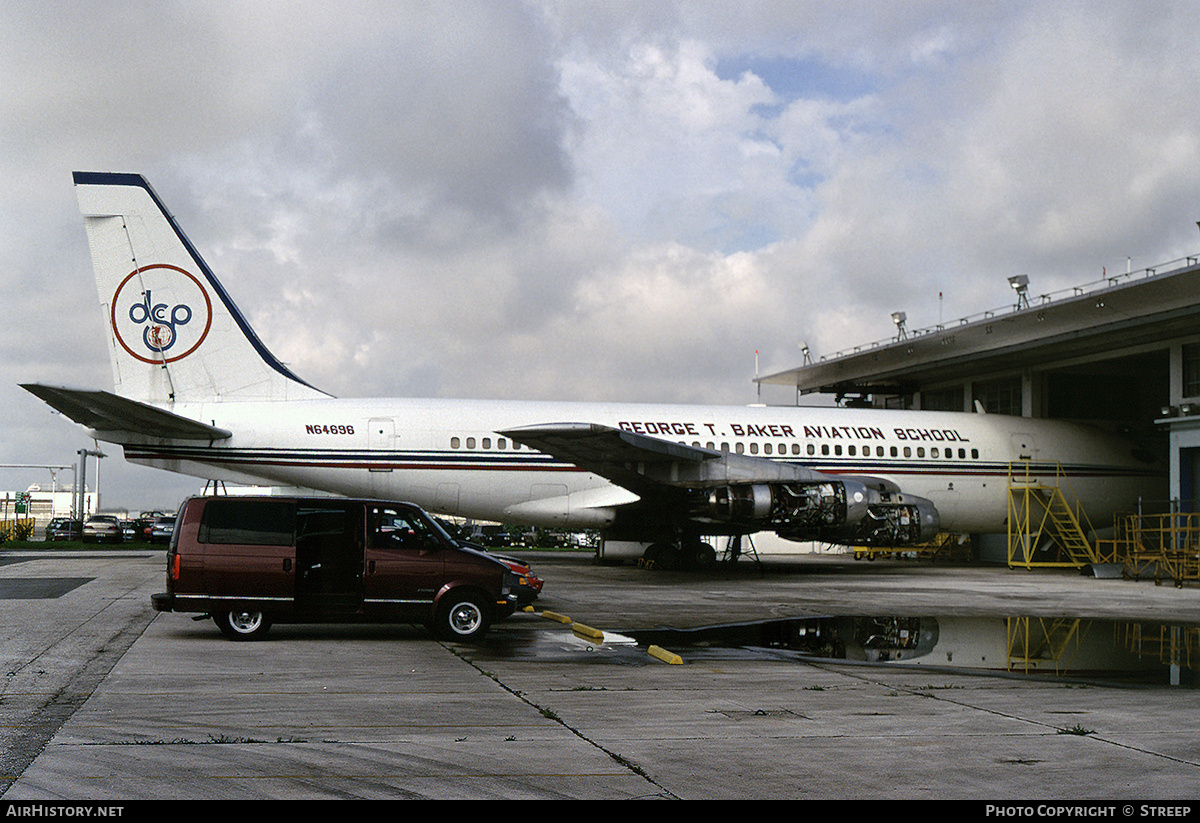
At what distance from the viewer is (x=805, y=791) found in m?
5.32

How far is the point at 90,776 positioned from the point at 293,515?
608cm

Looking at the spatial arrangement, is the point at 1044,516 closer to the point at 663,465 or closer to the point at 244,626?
the point at 663,465

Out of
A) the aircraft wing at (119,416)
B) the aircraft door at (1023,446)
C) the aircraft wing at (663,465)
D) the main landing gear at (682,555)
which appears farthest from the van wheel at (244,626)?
the aircraft door at (1023,446)

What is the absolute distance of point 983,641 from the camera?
12219 millimetres

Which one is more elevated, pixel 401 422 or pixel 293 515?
pixel 401 422

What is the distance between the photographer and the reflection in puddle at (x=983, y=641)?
34.0 ft

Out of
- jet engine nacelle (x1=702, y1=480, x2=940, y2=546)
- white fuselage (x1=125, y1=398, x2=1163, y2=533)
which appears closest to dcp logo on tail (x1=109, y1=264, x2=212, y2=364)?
white fuselage (x1=125, y1=398, x2=1163, y2=533)

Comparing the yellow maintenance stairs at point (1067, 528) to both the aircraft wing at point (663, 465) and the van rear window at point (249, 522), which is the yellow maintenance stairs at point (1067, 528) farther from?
the van rear window at point (249, 522)

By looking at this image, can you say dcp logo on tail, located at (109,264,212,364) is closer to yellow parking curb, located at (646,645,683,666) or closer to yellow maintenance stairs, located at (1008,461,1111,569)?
yellow parking curb, located at (646,645,683,666)

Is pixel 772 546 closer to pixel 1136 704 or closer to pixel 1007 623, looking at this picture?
pixel 1007 623

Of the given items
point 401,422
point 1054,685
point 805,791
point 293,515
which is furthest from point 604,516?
point 805,791

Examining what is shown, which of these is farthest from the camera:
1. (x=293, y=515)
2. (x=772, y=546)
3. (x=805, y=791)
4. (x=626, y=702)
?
(x=772, y=546)

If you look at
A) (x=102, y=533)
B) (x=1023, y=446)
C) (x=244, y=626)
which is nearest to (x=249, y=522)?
(x=244, y=626)

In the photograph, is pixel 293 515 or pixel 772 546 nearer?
pixel 293 515
